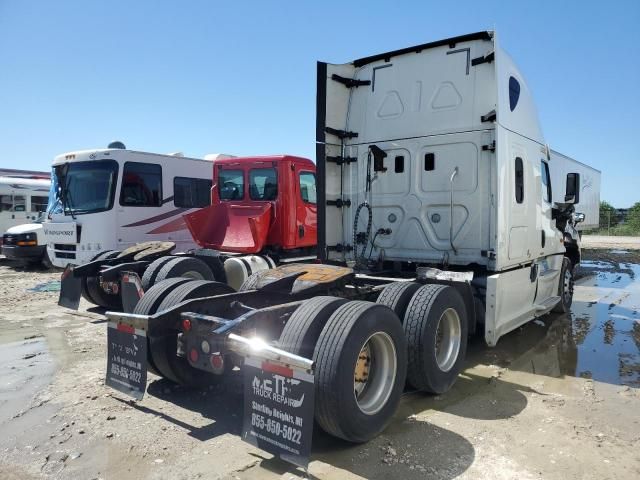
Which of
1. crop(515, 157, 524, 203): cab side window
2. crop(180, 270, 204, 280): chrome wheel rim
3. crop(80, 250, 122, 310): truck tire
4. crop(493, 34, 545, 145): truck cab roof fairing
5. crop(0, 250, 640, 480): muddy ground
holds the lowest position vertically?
crop(0, 250, 640, 480): muddy ground

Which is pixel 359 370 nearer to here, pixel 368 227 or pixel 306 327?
pixel 306 327

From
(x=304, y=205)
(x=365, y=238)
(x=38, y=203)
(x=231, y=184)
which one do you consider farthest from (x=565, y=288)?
(x=38, y=203)

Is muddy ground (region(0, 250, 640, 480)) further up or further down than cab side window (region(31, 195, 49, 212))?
further down

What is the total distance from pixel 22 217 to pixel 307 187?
13505 millimetres

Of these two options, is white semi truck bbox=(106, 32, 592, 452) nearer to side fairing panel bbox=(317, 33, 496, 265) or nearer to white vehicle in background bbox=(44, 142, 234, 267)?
side fairing panel bbox=(317, 33, 496, 265)

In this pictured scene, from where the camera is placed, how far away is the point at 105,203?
981 centimetres

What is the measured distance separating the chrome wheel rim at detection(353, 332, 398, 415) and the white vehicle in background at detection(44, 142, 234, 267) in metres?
7.49

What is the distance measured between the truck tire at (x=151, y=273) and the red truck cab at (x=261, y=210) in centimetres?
177

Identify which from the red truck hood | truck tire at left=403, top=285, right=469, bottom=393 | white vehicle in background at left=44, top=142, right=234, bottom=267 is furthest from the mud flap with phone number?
white vehicle in background at left=44, top=142, right=234, bottom=267

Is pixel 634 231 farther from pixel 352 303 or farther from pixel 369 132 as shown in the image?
pixel 352 303

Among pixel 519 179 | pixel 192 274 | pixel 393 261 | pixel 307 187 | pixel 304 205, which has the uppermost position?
pixel 307 187

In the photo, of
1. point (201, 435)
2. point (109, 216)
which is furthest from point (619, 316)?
point (109, 216)

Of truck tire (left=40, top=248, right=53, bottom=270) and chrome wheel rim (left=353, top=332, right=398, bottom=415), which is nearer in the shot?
chrome wheel rim (left=353, top=332, right=398, bottom=415)

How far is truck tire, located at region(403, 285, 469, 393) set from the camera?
439cm
